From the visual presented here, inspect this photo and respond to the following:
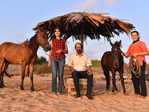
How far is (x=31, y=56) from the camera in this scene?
629 centimetres

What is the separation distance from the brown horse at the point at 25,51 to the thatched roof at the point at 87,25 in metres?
0.53

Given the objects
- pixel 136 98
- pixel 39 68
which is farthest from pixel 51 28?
pixel 39 68

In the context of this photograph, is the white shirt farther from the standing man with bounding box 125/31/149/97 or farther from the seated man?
the standing man with bounding box 125/31/149/97

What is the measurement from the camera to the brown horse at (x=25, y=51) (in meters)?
5.93

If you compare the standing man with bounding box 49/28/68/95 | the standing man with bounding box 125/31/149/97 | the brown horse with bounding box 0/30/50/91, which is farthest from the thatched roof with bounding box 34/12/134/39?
the standing man with bounding box 125/31/149/97

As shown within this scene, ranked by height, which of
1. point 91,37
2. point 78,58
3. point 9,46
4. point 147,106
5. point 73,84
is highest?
point 91,37

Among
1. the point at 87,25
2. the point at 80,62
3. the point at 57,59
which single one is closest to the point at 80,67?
the point at 80,62

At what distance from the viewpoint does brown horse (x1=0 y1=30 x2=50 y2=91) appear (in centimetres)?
593

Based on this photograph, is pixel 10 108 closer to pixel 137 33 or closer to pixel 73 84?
pixel 73 84

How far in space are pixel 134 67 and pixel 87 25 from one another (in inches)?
119

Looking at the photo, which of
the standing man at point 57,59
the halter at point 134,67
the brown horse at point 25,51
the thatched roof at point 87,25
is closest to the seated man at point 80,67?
A: the standing man at point 57,59

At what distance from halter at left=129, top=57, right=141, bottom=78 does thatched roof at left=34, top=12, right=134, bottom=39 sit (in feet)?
5.90

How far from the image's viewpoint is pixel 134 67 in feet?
19.4

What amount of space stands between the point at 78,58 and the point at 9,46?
9.18ft
